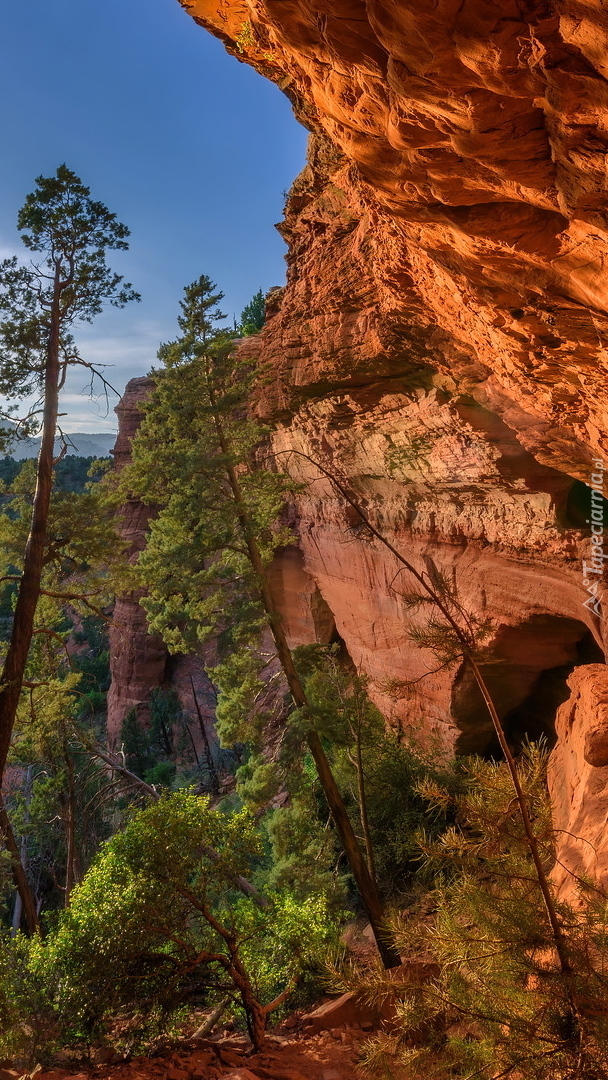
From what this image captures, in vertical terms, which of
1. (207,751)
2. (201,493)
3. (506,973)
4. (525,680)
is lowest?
(207,751)

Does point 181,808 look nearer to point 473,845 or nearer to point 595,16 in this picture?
point 473,845

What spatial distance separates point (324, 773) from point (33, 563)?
5.85 m

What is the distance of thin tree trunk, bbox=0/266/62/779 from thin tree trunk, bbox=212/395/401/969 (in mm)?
2872

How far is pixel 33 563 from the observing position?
8.41 m

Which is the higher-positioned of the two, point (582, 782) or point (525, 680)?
point (582, 782)

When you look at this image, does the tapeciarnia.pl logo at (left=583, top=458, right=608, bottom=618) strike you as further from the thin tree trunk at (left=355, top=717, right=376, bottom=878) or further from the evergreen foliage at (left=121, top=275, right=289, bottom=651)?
the evergreen foliage at (left=121, top=275, right=289, bottom=651)

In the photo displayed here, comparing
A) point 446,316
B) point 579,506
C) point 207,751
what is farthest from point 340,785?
point 207,751

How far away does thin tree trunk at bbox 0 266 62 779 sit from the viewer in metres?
7.87

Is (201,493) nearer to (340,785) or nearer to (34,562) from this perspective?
(34,562)

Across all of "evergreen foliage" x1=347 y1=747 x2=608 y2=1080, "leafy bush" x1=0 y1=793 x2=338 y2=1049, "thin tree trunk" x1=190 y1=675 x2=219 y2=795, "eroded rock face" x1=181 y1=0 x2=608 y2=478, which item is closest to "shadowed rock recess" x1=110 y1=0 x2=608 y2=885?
"eroded rock face" x1=181 y1=0 x2=608 y2=478

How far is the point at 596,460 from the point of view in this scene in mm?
7500

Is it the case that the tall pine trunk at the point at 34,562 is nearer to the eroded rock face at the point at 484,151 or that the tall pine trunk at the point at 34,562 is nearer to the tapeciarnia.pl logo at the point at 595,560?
the eroded rock face at the point at 484,151

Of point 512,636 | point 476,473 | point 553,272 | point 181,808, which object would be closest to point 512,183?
point 553,272

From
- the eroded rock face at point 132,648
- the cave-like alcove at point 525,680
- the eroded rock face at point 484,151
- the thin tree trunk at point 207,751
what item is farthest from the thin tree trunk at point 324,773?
the eroded rock face at point 132,648
